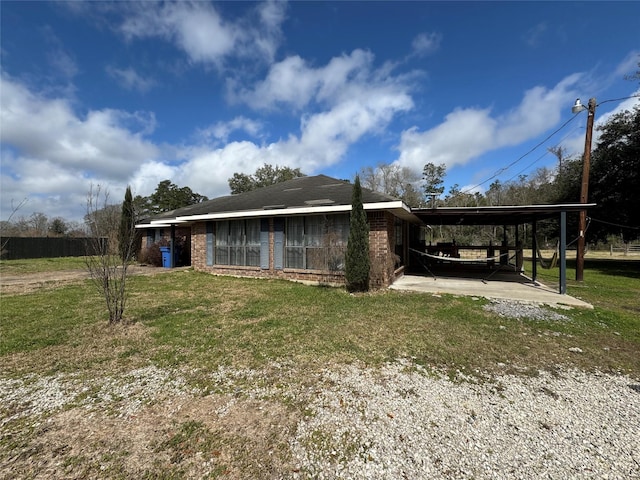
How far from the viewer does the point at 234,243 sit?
10188mm

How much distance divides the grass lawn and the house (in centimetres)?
196

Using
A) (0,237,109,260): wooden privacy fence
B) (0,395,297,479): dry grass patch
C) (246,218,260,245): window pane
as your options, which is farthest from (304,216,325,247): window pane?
(0,237,109,260): wooden privacy fence

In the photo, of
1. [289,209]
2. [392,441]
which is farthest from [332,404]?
[289,209]

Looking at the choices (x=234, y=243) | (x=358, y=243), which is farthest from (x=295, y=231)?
(x=234, y=243)

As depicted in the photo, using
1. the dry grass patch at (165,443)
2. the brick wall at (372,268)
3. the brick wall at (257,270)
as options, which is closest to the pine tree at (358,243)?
the brick wall at (372,268)

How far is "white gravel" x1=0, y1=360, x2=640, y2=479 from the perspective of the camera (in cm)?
179

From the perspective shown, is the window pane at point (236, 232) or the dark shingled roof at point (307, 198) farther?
the window pane at point (236, 232)

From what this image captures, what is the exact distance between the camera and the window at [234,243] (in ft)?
31.9

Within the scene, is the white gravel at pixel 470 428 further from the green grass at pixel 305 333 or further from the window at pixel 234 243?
the window at pixel 234 243

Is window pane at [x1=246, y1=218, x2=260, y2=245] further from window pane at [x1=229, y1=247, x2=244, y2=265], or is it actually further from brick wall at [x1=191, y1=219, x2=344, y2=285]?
brick wall at [x1=191, y1=219, x2=344, y2=285]

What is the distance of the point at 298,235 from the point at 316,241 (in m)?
0.66

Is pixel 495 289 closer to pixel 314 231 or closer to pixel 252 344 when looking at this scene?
pixel 314 231

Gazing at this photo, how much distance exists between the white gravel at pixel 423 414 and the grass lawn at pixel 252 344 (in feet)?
0.39

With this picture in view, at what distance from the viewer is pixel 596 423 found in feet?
7.29
